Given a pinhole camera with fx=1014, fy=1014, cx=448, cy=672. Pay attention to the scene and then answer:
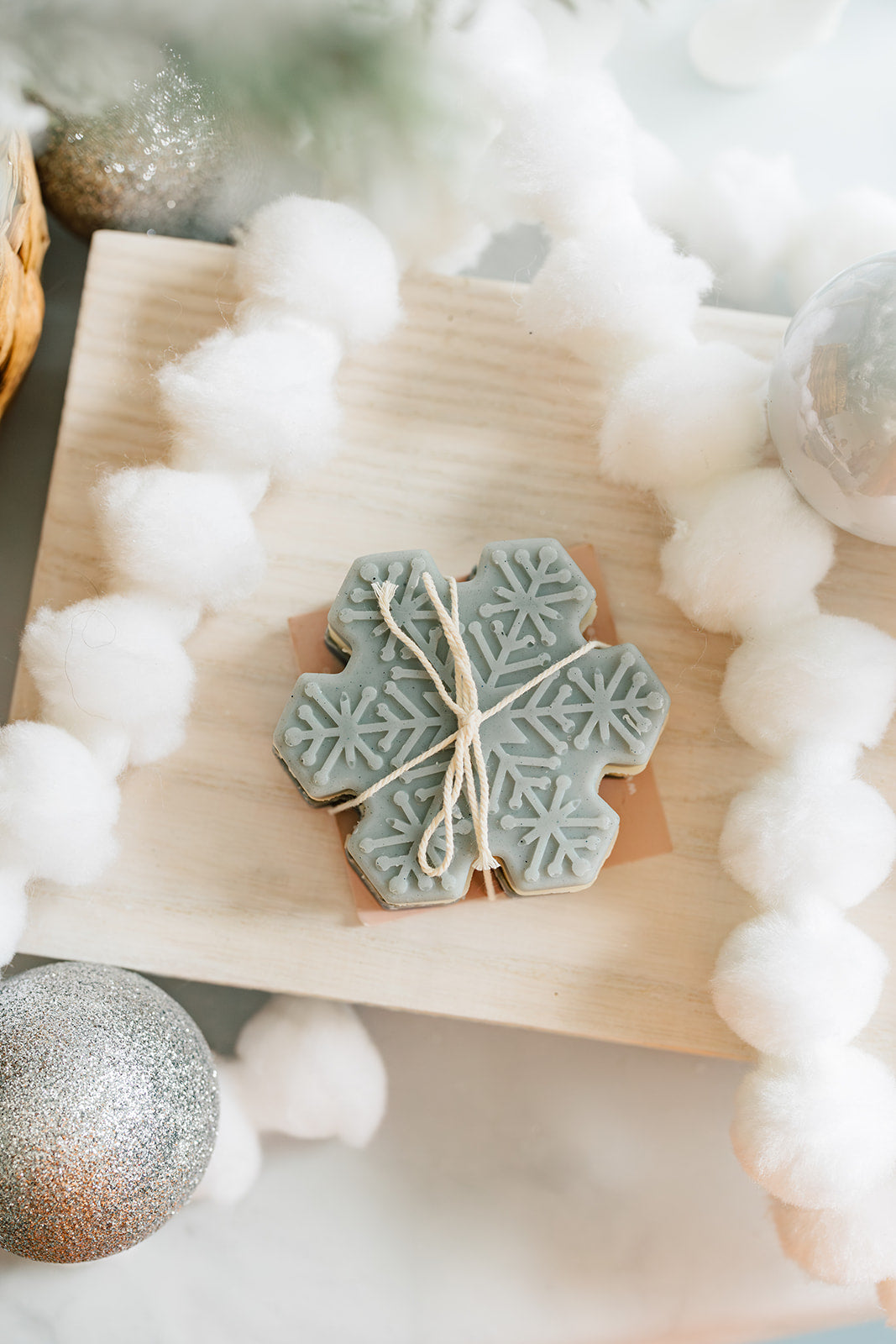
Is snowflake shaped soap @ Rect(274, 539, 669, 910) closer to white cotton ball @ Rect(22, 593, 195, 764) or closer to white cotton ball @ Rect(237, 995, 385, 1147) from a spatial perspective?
white cotton ball @ Rect(22, 593, 195, 764)

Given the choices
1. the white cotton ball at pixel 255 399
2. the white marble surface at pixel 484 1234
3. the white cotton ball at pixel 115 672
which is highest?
the white cotton ball at pixel 255 399

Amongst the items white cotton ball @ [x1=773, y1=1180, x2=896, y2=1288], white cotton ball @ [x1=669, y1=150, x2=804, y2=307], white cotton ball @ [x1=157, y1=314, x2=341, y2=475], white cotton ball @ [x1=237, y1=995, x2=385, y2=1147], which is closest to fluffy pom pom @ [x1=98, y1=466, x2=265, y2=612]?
white cotton ball @ [x1=157, y1=314, x2=341, y2=475]

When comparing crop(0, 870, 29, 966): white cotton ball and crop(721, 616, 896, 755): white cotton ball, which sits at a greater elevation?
crop(721, 616, 896, 755): white cotton ball

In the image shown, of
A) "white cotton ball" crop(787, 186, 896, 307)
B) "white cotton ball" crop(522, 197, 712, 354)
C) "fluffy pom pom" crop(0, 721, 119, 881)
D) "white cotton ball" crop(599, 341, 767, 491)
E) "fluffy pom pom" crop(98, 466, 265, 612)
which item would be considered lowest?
"fluffy pom pom" crop(0, 721, 119, 881)

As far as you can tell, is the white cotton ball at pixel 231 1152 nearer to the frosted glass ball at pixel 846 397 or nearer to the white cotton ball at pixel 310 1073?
the white cotton ball at pixel 310 1073

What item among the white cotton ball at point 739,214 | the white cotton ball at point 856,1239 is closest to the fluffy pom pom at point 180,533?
the white cotton ball at point 739,214

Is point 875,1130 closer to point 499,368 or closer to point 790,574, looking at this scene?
point 790,574
